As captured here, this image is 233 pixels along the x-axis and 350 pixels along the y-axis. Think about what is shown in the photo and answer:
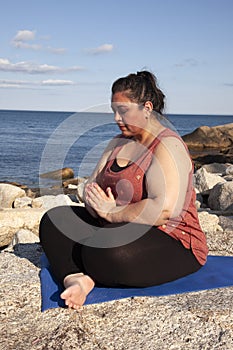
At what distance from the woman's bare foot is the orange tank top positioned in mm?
519

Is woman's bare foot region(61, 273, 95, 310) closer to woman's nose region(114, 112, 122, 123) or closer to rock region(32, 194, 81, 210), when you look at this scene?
woman's nose region(114, 112, 122, 123)

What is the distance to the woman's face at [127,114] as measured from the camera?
3.05 metres

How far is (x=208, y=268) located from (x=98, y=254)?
86cm

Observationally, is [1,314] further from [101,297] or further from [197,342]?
[197,342]

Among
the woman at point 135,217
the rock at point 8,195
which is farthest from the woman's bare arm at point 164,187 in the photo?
the rock at point 8,195

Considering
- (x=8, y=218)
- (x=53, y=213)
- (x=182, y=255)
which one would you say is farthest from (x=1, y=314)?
(x=8, y=218)

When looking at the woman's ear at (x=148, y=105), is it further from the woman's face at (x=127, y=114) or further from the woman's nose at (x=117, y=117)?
the woman's nose at (x=117, y=117)

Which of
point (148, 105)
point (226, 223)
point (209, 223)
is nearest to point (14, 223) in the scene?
point (209, 223)

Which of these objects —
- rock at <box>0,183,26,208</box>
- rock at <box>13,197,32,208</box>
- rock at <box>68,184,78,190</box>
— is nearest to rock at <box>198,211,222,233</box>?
rock at <box>13,197,32,208</box>

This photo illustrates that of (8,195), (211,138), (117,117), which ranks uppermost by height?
(117,117)

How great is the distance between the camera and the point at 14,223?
19.2 feet

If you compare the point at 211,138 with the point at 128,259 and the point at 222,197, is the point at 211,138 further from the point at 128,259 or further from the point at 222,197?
the point at 128,259

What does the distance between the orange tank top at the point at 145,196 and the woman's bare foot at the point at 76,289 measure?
0.52 metres

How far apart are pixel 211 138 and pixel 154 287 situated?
25366mm
